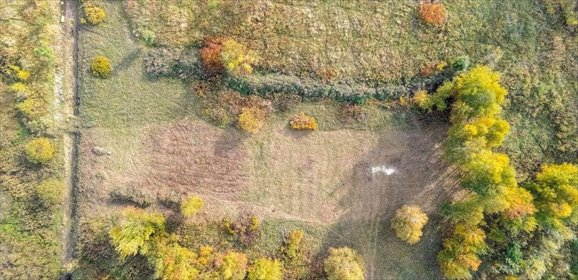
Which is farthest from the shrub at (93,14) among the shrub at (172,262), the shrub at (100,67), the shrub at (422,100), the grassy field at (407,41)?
the shrub at (422,100)

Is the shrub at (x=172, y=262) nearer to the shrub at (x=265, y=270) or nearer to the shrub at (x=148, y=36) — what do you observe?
the shrub at (x=265, y=270)

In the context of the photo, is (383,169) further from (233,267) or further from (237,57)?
(237,57)

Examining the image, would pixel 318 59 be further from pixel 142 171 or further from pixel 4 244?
pixel 4 244

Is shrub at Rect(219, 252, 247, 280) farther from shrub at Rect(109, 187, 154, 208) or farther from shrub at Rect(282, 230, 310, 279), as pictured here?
shrub at Rect(109, 187, 154, 208)

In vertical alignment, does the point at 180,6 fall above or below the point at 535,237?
above

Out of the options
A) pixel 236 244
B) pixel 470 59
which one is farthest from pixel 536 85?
pixel 236 244

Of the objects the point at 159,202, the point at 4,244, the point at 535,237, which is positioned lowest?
the point at 4,244

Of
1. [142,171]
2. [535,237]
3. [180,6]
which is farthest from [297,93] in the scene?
[535,237]
